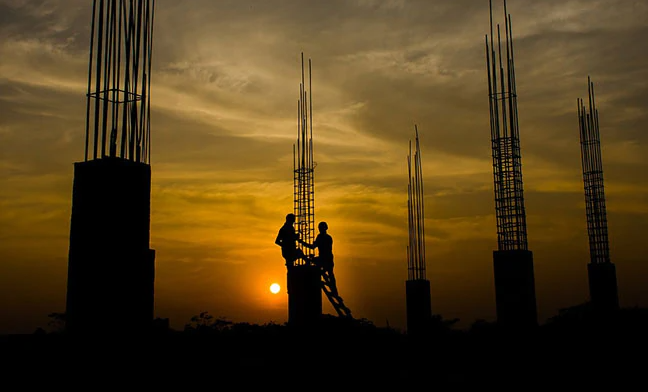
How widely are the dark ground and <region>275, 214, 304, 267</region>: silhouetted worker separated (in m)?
1.59

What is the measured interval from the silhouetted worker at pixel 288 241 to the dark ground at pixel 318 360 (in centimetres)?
159

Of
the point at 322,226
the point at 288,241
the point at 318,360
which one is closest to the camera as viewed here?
the point at 318,360

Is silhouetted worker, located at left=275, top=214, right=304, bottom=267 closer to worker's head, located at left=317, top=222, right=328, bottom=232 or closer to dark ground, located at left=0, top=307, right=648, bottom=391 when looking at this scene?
worker's head, located at left=317, top=222, right=328, bottom=232

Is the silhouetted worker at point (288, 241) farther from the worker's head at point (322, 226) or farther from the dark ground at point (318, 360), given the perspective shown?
the dark ground at point (318, 360)

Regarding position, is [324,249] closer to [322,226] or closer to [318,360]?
[322,226]

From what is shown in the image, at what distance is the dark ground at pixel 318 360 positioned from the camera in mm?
8938

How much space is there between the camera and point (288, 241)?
1478 centimetres

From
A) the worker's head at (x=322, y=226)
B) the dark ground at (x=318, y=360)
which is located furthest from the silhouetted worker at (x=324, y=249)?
the dark ground at (x=318, y=360)

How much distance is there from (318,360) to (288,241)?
4.11m

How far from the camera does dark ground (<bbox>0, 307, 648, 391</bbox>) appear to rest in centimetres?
894

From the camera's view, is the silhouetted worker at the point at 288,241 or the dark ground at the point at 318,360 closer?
the dark ground at the point at 318,360

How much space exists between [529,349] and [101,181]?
894 cm

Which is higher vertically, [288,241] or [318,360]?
[288,241]

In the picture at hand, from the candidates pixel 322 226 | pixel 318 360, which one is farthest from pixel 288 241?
pixel 318 360
